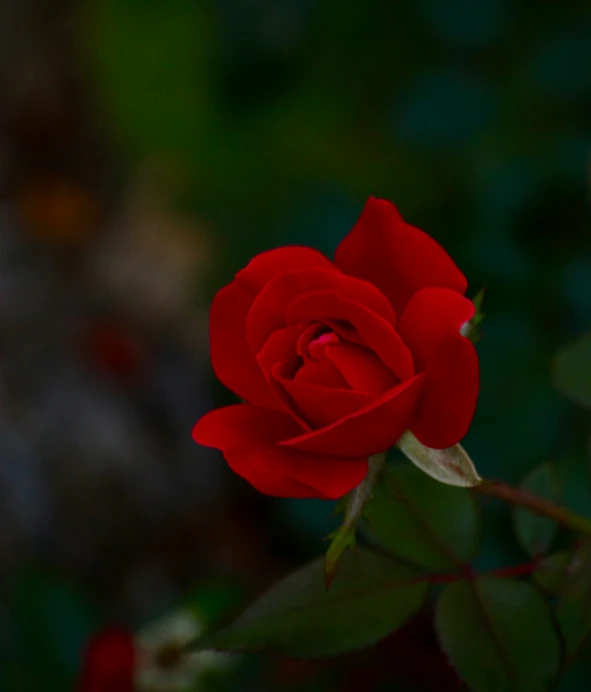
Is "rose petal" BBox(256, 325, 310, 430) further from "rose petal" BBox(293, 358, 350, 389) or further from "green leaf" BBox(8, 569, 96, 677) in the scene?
"green leaf" BBox(8, 569, 96, 677)

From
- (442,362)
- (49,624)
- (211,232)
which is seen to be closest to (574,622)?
(442,362)

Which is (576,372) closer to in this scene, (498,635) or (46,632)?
(498,635)

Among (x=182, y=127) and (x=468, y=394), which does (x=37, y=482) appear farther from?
(x=468, y=394)

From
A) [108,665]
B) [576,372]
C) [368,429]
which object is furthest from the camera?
[108,665]

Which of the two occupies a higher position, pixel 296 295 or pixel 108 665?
pixel 296 295

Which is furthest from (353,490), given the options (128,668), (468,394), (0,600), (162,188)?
(162,188)

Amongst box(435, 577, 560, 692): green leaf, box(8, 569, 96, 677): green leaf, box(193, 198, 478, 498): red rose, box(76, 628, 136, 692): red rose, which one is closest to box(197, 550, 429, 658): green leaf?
box(435, 577, 560, 692): green leaf

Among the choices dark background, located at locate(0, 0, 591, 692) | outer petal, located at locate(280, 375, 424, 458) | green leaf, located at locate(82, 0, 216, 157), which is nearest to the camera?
outer petal, located at locate(280, 375, 424, 458)
